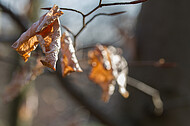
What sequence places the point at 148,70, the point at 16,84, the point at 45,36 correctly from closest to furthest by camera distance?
the point at 45,36 < the point at 16,84 < the point at 148,70

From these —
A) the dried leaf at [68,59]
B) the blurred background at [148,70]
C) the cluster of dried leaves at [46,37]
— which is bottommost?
the blurred background at [148,70]

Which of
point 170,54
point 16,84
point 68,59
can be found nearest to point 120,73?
point 68,59

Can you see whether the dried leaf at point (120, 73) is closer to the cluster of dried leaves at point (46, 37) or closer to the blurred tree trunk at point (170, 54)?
the cluster of dried leaves at point (46, 37)

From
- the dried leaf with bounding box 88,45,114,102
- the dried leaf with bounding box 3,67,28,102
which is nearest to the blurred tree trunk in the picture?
the dried leaf with bounding box 88,45,114,102

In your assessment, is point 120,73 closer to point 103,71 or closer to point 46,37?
point 103,71

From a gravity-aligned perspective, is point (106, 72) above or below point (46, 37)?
below

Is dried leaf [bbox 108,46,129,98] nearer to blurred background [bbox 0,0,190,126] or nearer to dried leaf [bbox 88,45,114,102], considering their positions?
dried leaf [bbox 88,45,114,102]

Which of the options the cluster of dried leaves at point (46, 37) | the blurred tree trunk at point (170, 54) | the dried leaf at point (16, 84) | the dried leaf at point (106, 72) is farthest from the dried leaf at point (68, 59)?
the blurred tree trunk at point (170, 54)
